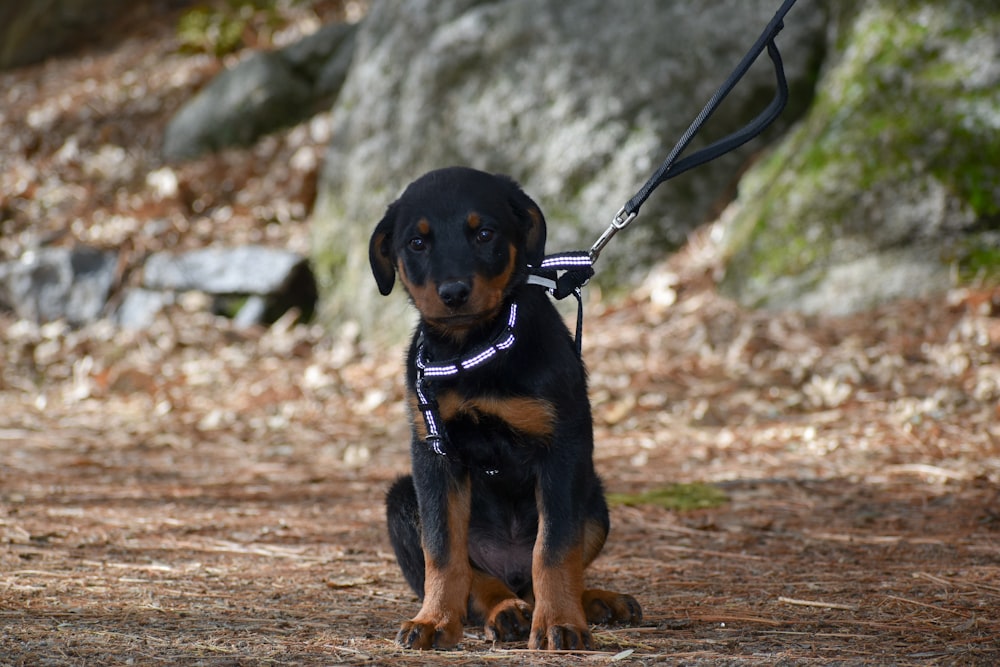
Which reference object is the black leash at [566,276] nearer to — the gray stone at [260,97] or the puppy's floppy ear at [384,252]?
the puppy's floppy ear at [384,252]

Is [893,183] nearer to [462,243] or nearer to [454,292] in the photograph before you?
[462,243]

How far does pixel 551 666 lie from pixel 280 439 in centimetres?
439

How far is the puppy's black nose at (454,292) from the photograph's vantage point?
9.63 feet

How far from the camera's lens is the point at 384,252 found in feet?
11.2

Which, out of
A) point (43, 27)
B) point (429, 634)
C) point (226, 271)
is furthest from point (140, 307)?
point (429, 634)

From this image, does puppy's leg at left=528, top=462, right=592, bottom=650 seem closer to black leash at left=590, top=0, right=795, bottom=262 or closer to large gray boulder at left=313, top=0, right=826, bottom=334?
black leash at left=590, top=0, right=795, bottom=262

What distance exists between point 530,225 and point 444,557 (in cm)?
105

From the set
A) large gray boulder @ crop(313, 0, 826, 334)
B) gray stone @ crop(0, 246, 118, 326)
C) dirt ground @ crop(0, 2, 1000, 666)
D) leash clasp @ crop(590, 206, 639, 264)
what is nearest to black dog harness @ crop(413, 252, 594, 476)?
leash clasp @ crop(590, 206, 639, 264)

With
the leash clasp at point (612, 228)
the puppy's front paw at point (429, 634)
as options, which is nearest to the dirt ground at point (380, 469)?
the puppy's front paw at point (429, 634)

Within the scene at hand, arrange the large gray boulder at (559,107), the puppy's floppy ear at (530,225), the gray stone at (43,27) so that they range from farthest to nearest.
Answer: the gray stone at (43,27), the large gray boulder at (559,107), the puppy's floppy ear at (530,225)

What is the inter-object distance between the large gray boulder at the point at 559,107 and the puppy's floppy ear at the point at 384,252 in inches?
199

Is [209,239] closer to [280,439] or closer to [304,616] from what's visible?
[280,439]

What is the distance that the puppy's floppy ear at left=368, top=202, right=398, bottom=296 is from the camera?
3.33 m

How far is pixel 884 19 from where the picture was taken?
25.7ft
